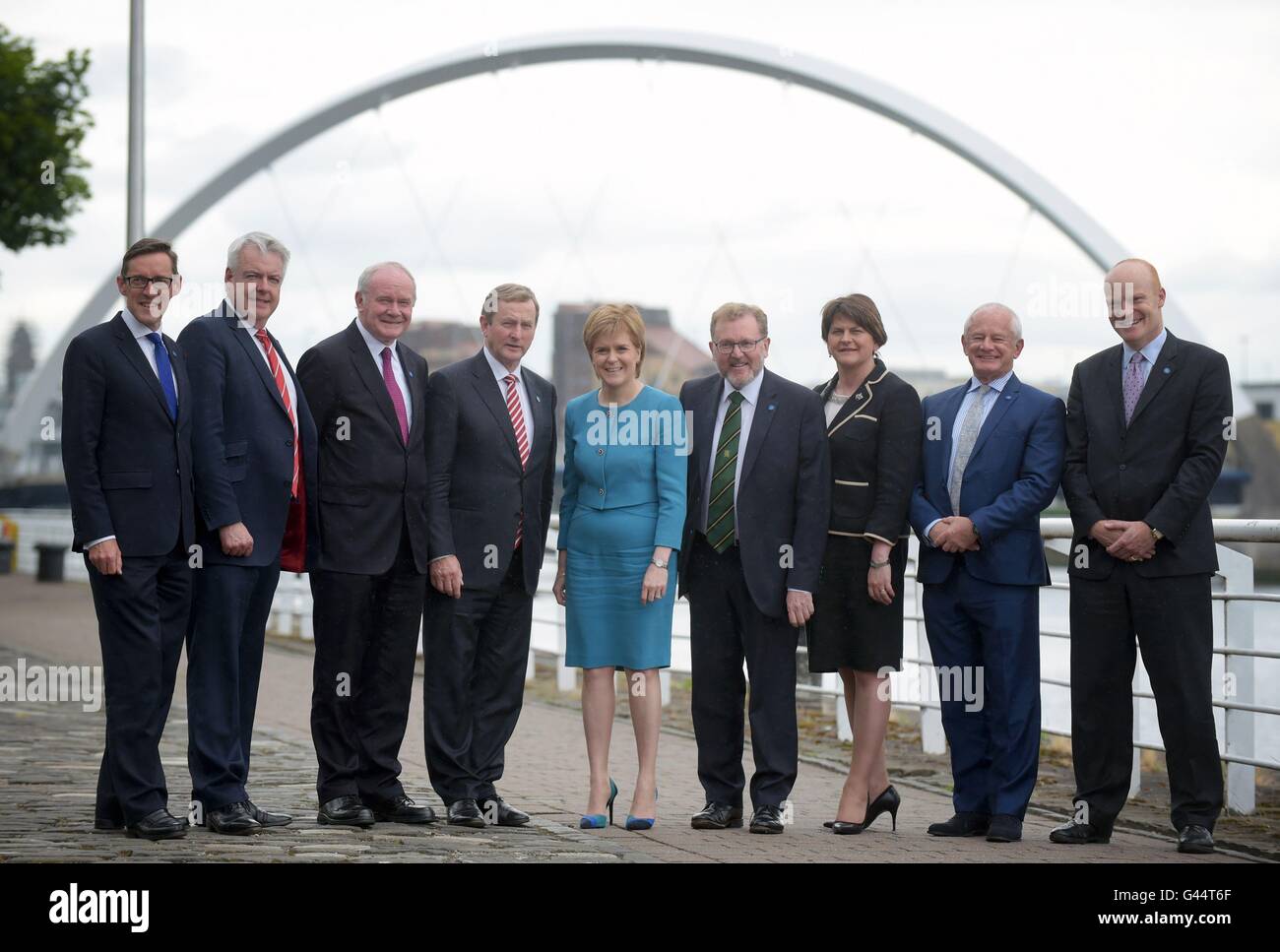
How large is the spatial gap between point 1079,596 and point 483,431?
2359 mm

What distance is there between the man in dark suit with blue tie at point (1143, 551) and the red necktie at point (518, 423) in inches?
82.4

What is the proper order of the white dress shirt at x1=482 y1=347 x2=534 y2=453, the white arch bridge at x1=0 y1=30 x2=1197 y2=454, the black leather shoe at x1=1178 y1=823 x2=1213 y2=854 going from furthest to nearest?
the white arch bridge at x1=0 y1=30 x2=1197 y2=454 → the white dress shirt at x1=482 y1=347 x2=534 y2=453 → the black leather shoe at x1=1178 y1=823 x2=1213 y2=854

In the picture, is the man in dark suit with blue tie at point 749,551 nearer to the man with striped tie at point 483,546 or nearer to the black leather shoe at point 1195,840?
the man with striped tie at point 483,546

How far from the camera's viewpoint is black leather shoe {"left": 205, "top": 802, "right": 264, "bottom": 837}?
18.6 ft

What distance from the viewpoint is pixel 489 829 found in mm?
6023

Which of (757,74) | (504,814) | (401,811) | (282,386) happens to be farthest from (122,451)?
(757,74)

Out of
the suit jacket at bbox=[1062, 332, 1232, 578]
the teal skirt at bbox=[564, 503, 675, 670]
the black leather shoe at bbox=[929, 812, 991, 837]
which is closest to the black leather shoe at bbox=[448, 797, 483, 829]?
the teal skirt at bbox=[564, 503, 675, 670]

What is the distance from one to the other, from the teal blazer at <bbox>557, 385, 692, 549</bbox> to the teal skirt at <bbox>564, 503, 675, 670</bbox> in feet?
0.20

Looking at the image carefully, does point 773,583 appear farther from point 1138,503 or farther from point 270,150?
point 270,150

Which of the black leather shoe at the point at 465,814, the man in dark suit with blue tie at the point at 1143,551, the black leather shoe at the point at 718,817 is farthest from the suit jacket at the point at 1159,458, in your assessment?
the black leather shoe at the point at 465,814

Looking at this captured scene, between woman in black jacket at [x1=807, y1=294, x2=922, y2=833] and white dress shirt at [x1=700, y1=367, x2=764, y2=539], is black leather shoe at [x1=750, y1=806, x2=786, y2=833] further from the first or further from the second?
white dress shirt at [x1=700, y1=367, x2=764, y2=539]

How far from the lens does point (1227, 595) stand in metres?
7.07

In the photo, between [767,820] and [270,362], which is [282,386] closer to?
[270,362]
